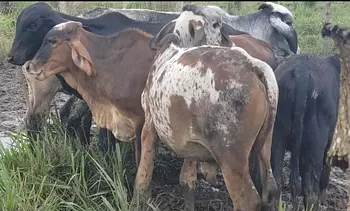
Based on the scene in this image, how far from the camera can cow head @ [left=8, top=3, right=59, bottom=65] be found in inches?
242

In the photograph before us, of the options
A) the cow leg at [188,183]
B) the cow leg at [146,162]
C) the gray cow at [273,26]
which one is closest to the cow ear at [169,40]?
the cow leg at [146,162]

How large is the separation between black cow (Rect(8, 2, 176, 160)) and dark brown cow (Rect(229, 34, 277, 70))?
816 mm

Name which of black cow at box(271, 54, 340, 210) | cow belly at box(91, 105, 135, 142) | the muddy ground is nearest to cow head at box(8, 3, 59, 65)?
cow belly at box(91, 105, 135, 142)

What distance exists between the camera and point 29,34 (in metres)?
6.20

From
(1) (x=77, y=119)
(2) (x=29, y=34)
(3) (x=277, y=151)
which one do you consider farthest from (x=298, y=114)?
(2) (x=29, y=34)

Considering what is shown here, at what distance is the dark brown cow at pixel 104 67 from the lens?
5344 millimetres

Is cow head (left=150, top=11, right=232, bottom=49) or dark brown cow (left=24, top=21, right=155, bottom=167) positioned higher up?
cow head (left=150, top=11, right=232, bottom=49)

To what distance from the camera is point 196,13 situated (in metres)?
5.36

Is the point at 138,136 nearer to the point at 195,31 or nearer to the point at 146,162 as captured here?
the point at 146,162

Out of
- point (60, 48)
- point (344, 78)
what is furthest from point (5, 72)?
point (344, 78)

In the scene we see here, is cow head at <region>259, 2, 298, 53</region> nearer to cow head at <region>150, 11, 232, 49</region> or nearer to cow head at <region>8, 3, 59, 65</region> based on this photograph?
cow head at <region>150, 11, 232, 49</region>

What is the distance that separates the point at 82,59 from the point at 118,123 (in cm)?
59

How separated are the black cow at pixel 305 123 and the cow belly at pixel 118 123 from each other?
117cm

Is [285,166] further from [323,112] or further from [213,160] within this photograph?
[213,160]
